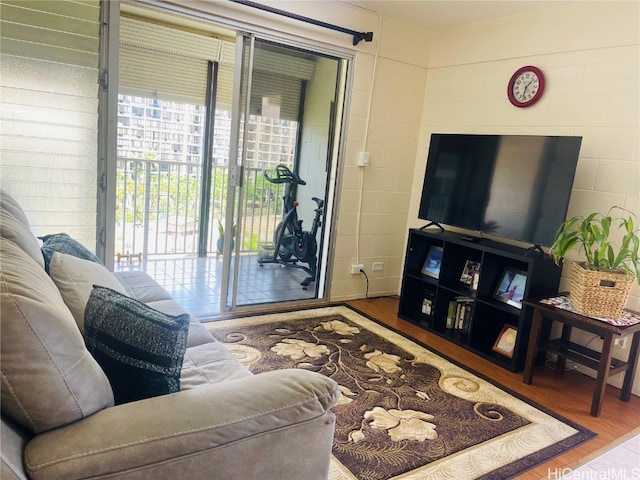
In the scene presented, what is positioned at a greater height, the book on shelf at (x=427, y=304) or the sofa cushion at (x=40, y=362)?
the sofa cushion at (x=40, y=362)

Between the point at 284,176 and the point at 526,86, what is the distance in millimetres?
1866

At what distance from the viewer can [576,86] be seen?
9.87 feet

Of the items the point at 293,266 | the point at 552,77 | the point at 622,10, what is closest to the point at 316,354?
the point at 293,266

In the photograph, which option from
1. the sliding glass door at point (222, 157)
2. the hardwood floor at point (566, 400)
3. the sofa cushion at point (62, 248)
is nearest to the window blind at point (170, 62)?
the sliding glass door at point (222, 157)

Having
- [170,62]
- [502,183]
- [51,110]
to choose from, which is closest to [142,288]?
[51,110]

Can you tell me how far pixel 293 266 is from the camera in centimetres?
402

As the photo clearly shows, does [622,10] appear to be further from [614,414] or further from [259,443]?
[259,443]

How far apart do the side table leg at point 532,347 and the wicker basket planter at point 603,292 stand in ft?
0.78

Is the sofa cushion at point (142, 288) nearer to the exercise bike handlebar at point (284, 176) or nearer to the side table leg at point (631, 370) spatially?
the exercise bike handlebar at point (284, 176)

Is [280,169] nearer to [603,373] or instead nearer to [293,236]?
[293,236]

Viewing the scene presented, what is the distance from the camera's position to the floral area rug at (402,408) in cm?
194

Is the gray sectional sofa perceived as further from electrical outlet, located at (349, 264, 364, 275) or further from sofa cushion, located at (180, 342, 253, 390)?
electrical outlet, located at (349, 264, 364, 275)

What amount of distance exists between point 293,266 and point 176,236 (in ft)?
5.73

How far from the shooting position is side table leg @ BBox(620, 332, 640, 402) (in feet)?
8.42
